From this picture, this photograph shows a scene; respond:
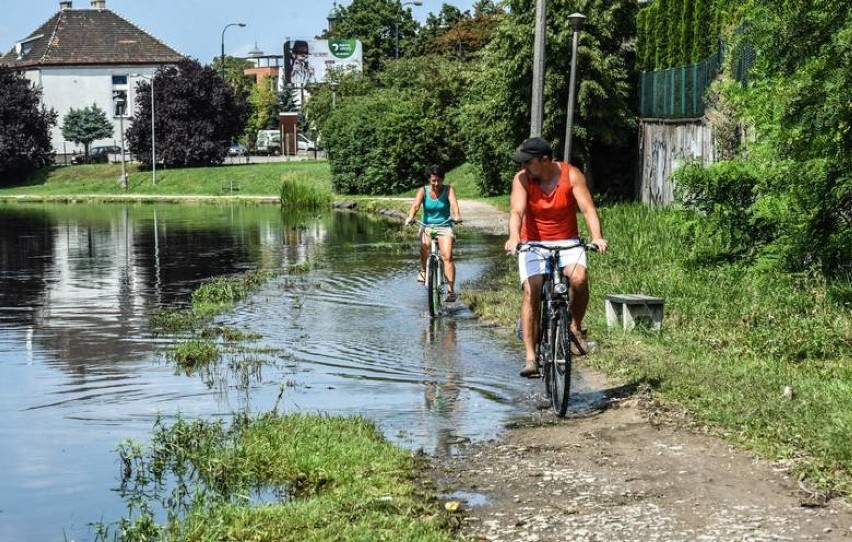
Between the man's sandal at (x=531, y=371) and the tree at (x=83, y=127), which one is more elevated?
the tree at (x=83, y=127)

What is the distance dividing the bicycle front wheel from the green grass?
189 ft

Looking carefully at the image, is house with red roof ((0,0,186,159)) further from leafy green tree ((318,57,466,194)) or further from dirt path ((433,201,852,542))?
dirt path ((433,201,852,542))

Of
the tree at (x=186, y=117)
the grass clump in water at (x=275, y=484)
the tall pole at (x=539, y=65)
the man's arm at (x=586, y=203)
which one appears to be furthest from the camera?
the tree at (x=186, y=117)

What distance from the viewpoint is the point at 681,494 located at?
21.8 feet

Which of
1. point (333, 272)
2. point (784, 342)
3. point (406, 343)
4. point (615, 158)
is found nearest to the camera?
point (784, 342)

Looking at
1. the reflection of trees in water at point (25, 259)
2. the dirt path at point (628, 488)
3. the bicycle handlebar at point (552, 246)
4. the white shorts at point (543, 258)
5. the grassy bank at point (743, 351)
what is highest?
the bicycle handlebar at point (552, 246)

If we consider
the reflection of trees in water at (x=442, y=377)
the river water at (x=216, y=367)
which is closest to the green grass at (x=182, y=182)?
the river water at (x=216, y=367)

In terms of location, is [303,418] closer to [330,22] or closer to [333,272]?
[333,272]

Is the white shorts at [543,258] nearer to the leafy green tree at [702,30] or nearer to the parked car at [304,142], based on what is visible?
the leafy green tree at [702,30]

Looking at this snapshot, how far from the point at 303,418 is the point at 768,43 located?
5729 mm

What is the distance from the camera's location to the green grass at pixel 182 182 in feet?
235

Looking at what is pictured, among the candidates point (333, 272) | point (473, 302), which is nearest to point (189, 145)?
point (333, 272)

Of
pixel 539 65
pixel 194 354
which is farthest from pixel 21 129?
pixel 194 354

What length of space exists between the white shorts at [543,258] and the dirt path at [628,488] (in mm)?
1093
